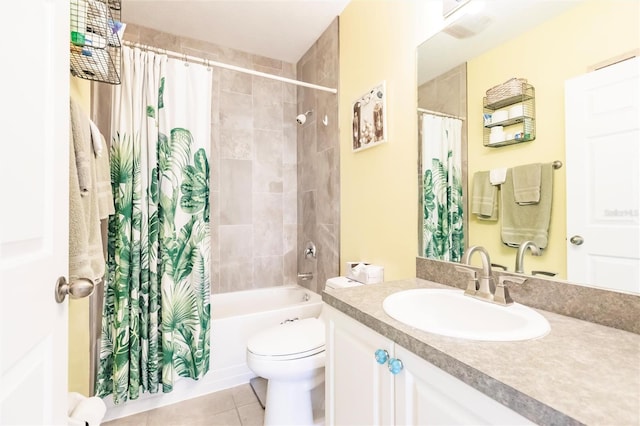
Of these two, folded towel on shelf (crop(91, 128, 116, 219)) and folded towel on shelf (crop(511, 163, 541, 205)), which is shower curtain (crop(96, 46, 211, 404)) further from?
folded towel on shelf (crop(511, 163, 541, 205))

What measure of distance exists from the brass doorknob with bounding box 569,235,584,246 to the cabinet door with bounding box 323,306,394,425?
2.08 ft

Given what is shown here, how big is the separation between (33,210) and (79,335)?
41.5 inches

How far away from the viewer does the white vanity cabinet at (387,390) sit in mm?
574

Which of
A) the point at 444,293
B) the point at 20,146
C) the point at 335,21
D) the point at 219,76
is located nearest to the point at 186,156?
the point at 219,76

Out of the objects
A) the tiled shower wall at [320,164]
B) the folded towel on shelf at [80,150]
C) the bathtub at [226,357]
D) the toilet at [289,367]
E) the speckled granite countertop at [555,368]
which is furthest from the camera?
the tiled shower wall at [320,164]

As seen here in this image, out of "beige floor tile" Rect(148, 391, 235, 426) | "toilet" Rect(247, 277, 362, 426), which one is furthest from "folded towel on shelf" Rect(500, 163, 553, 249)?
"beige floor tile" Rect(148, 391, 235, 426)

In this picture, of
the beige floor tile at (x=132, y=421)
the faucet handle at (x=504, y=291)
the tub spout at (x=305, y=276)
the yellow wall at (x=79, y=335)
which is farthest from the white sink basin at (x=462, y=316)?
the beige floor tile at (x=132, y=421)

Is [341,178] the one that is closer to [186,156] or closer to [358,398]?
[186,156]

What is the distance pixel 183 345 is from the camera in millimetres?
1710

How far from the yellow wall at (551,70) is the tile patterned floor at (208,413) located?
152 centimetres

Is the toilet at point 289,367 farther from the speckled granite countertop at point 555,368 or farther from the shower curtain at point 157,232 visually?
the speckled granite countertop at point 555,368

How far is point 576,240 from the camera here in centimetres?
87

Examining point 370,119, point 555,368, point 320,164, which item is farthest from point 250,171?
point 555,368

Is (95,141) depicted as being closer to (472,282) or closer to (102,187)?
(102,187)
